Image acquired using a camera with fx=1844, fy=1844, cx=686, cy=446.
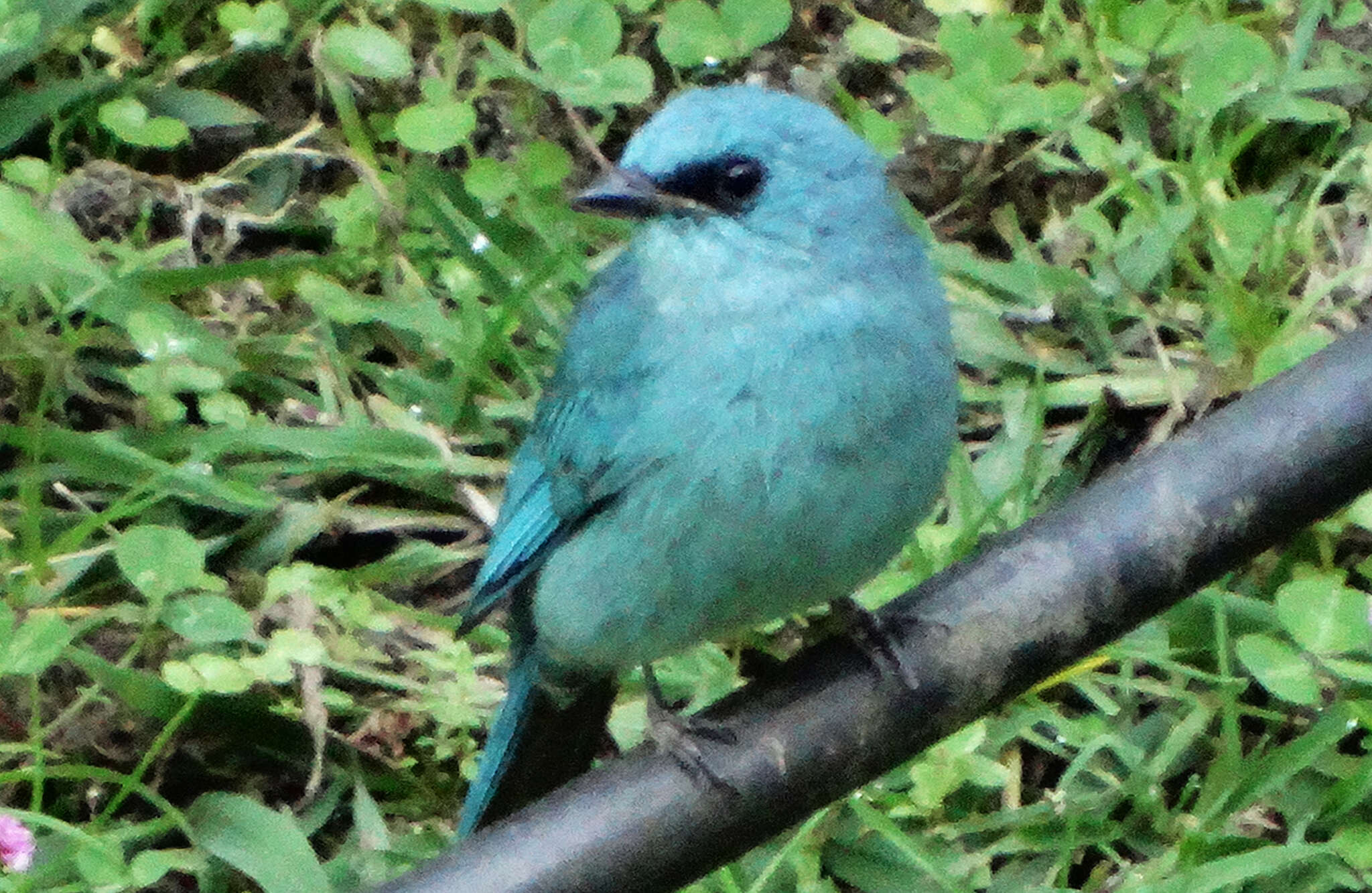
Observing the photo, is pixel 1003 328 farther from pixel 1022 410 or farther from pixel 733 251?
pixel 733 251

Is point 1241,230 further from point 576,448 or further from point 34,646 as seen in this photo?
point 34,646

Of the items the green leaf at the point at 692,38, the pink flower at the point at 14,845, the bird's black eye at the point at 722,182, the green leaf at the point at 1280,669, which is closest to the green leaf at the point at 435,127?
the green leaf at the point at 692,38

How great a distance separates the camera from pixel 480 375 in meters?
4.16

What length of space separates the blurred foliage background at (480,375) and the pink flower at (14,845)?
6cm

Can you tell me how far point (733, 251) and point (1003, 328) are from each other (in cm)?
158

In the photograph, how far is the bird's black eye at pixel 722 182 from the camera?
2.77 metres

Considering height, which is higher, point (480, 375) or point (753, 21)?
point (753, 21)

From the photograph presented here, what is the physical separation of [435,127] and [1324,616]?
7.64 feet

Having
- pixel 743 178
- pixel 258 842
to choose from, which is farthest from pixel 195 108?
pixel 743 178

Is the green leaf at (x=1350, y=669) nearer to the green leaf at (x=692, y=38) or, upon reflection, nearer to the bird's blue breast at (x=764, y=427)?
the bird's blue breast at (x=764, y=427)

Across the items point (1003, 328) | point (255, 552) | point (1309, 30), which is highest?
point (1309, 30)

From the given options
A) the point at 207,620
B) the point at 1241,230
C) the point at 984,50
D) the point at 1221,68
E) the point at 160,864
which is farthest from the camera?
the point at 984,50

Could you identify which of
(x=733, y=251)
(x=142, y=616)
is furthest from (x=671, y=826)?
(x=142, y=616)

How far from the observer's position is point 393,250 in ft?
14.9
